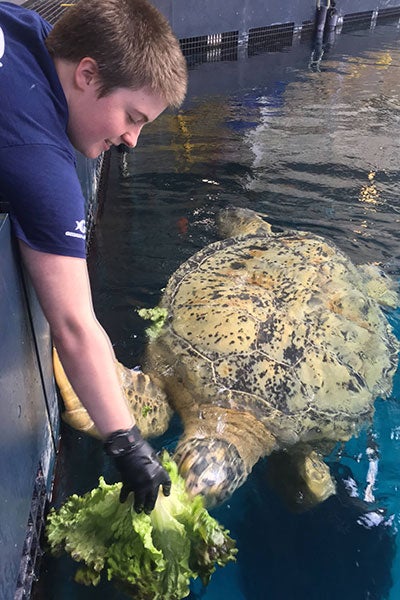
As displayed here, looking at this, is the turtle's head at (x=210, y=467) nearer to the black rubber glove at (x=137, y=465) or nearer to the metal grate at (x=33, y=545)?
the black rubber glove at (x=137, y=465)

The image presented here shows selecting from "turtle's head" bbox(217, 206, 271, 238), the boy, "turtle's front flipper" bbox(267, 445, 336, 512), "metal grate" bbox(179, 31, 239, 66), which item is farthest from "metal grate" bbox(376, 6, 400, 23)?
the boy

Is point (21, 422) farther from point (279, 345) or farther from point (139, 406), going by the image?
point (279, 345)

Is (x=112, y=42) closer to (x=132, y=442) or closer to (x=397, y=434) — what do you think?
(x=132, y=442)

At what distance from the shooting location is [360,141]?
24.9 ft

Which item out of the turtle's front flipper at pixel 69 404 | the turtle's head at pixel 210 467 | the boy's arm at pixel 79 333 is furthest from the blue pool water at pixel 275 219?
the boy's arm at pixel 79 333

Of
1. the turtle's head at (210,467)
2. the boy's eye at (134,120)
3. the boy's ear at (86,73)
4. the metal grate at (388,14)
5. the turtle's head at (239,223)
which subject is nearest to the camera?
the boy's ear at (86,73)

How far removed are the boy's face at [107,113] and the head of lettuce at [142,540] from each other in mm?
1344

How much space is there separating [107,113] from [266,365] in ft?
5.79

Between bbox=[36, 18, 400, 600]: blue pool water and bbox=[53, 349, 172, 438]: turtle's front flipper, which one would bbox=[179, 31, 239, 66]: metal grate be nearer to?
bbox=[36, 18, 400, 600]: blue pool water

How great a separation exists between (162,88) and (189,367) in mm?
1778

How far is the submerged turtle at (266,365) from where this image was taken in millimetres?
2854

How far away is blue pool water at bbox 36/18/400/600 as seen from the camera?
270 centimetres

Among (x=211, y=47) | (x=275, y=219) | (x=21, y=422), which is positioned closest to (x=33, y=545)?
(x=21, y=422)

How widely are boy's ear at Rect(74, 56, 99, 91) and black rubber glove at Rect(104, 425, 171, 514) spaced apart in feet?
3.83
